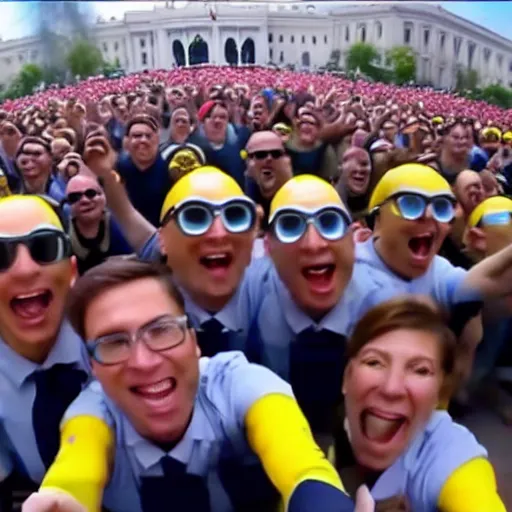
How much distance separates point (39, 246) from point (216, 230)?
537mm

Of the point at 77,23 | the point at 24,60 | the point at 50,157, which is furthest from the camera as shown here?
the point at 50,157

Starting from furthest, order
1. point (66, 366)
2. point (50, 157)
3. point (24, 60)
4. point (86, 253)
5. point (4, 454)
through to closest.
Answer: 1. point (50, 157)
2. point (24, 60)
3. point (86, 253)
4. point (66, 366)
5. point (4, 454)

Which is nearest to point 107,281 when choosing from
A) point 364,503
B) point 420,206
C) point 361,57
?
point 364,503

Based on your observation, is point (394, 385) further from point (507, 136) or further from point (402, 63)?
point (507, 136)

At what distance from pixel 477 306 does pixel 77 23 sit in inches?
82.5

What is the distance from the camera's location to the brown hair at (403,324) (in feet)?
4.99

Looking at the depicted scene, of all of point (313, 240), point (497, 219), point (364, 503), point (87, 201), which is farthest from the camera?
point (87, 201)

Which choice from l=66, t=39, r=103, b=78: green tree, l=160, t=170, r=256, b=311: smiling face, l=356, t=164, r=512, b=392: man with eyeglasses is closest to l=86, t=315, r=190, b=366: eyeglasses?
l=160, t=170, r=256, b=311: smiling face

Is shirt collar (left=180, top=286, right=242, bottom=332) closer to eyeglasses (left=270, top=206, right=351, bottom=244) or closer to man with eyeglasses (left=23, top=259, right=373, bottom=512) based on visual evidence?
eyeglasses (left=270, top=206, right=351, bottom=244)

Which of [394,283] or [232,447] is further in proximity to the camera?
[394,283]

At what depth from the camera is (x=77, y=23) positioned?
2.96 meters

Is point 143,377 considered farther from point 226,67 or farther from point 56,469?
point 226,67

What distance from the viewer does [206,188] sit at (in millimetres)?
2127

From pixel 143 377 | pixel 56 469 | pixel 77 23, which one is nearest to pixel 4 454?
pixel 56 469
